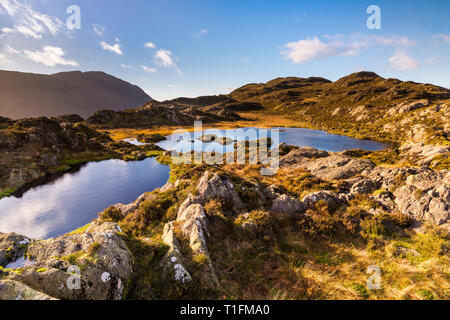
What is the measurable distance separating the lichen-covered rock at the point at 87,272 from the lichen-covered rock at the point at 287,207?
11.7 metres

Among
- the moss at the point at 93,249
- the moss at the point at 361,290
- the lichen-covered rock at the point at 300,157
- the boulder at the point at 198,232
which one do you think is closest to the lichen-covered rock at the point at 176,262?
the boulder at the point at 198,232

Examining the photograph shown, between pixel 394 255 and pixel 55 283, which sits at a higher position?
pixel 55 283

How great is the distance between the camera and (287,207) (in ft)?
50.6

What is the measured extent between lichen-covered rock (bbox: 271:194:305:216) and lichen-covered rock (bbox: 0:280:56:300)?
14.3 m

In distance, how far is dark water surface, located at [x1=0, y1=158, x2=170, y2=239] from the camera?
24.5 meters

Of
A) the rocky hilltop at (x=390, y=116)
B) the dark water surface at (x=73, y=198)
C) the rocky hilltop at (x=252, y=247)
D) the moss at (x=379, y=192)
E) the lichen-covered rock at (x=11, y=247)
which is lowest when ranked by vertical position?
the dark water surface at (x=73, y=198)

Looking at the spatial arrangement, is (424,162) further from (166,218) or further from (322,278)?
(166,218)

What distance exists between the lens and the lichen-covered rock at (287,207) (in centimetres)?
1523

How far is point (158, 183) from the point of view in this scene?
3950 cm

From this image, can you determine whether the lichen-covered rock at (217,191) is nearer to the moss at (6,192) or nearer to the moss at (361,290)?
the moss at (361,290)

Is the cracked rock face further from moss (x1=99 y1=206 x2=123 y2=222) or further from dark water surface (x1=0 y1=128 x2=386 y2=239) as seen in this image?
dark water surface (x1=0 y1=128 x2=386 y2=239)
